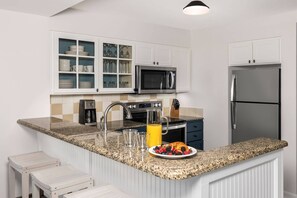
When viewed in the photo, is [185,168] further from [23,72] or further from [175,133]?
[175,133]

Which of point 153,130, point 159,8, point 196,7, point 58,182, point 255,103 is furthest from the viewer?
point 255,103

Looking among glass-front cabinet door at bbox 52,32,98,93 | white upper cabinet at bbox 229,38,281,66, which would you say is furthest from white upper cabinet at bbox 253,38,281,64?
glass-front cabinet door at bbox 52,32,98,93

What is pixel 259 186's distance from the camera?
1.73 m

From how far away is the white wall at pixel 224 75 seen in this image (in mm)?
3373

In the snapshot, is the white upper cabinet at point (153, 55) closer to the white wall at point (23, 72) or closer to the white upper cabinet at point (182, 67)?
the white upper cabinet at point (182, 67)

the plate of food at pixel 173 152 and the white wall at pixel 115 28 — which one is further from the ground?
the white wall at pixel 115 28

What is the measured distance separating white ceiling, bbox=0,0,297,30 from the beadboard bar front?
1.53m

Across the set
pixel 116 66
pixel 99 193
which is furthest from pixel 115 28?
pixel 99 193

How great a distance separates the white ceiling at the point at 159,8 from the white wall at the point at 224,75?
0.18m

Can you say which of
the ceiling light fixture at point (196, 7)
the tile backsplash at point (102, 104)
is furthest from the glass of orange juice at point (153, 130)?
the tile backsplash at point (102, 104)

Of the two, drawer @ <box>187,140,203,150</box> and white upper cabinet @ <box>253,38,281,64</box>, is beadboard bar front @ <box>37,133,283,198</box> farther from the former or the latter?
drawer @ <box>187,140,203,150</box>

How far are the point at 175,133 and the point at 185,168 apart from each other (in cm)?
283

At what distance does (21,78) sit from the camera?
296cm

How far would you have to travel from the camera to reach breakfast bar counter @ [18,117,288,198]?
131 centimetres
